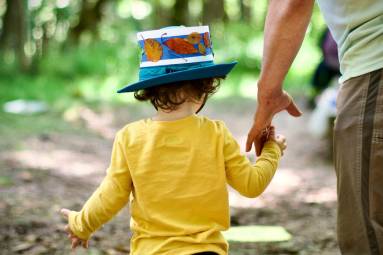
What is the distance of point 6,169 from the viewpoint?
5.95 m

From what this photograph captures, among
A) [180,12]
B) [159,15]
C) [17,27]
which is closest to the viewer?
[17,27]

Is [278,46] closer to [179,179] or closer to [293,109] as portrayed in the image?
[293,109]

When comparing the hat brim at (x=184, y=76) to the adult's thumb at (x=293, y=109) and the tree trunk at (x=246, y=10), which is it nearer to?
the adult's thumb at (x=293, y=109)

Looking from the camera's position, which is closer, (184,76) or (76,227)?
(184,76)

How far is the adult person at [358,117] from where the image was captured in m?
2.36

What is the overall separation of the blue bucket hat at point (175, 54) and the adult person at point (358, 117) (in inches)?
12.7

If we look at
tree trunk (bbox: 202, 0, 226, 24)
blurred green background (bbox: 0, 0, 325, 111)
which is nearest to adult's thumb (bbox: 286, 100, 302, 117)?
blurred green background (bbox: 0, 0, 325, 111)

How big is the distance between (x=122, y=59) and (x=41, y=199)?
9104 millimetres

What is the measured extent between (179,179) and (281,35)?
0.68 m

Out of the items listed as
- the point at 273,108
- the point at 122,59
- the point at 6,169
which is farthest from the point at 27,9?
the point at 273,108

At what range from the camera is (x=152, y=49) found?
2.68m

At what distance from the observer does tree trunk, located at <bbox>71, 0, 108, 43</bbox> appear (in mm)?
16906

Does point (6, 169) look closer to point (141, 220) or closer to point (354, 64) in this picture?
→ point (141, 220)

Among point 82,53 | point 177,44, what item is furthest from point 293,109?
point 82,53
